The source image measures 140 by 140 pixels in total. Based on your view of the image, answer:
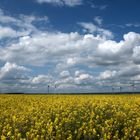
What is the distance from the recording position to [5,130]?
→ 48.8ft

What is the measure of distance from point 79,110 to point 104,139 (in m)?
7.03

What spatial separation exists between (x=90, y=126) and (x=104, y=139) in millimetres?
2226

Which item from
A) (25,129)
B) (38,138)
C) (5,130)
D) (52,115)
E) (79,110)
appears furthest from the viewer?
(79,110)

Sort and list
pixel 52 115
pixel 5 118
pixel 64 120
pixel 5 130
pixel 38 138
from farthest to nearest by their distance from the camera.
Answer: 1. pixel 52 115
2. pixel 5 118
3. pixel 64 120
4. pixel 5 130
5. pixel 38 138

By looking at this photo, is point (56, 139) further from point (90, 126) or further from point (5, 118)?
point (5, 118)

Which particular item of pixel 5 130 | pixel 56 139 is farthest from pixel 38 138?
pixel 5 130

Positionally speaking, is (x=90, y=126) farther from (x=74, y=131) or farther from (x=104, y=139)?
(x=104, y=139)

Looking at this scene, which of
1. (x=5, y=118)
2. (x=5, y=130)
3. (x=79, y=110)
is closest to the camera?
(x=5, y=130)

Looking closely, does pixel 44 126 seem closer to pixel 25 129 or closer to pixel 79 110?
pixel 25 129

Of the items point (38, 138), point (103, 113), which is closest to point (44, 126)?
point (38, 138)

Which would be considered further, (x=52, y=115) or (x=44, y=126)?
(x=52, y=115)

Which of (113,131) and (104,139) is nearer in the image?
(104,139)

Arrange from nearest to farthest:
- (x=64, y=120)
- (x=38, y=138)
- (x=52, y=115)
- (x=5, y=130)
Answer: (x=38, y=138), (x=5, y=130), (x=64, y=120), (x=52, y=115)

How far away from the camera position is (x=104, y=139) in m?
14.3
